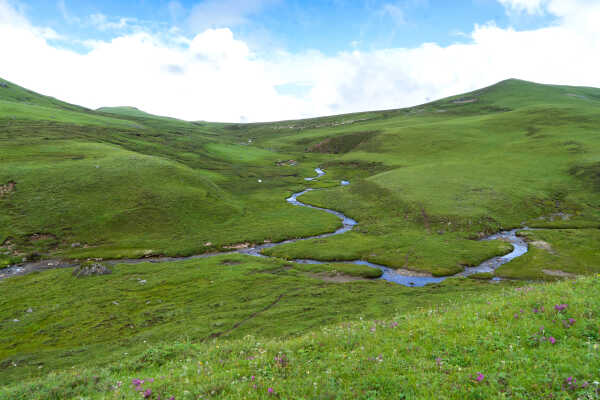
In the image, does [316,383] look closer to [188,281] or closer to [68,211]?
[188,281]

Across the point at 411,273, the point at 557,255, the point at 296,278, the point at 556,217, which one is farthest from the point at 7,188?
the point at 556,217

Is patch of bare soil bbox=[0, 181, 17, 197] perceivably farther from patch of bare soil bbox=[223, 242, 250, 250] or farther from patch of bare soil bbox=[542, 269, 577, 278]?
patch of bare soil bbox=[542, 269, 577, 278]

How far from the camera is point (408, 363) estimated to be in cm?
992

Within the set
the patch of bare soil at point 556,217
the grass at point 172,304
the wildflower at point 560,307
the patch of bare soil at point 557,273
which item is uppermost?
the wildflower at point 560,307

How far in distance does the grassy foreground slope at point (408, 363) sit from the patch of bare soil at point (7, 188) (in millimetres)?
68671

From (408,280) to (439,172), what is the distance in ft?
209

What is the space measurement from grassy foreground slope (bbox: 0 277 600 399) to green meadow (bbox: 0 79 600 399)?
0.26ft

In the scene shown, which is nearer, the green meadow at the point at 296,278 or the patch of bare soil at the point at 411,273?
the green meadow at the point at 296,278

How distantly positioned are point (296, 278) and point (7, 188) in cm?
6817

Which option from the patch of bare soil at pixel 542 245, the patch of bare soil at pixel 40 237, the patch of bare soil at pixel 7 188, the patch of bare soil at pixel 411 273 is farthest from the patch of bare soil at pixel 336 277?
the patch of bare soil at pixel 7 188

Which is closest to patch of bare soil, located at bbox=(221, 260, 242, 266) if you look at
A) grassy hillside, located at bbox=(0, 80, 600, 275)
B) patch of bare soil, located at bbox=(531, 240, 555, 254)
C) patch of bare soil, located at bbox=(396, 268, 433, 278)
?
grassy hillside, located at bbox=(0, 80, 600, 275)

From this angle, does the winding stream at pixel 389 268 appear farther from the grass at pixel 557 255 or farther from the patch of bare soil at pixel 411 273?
the grass at pixel 557 255

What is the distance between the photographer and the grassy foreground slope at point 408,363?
27.0ft

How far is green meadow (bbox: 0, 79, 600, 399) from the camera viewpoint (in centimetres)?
979
